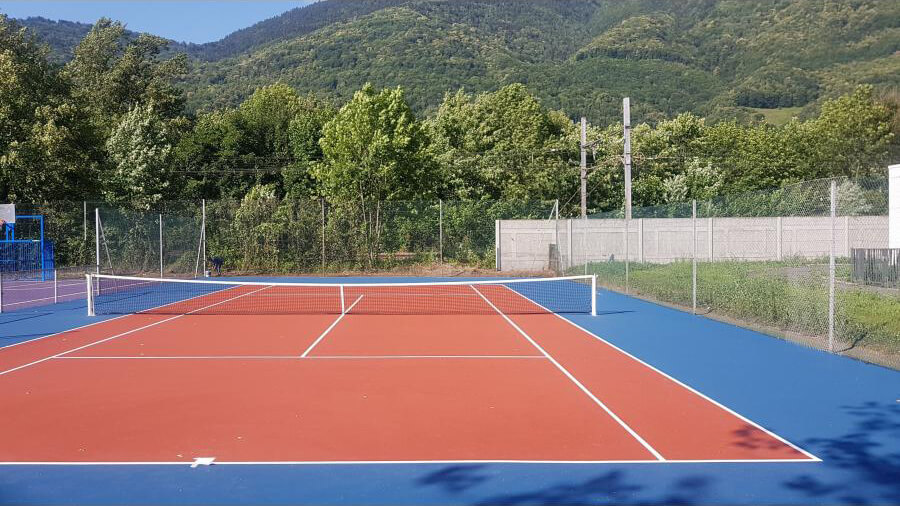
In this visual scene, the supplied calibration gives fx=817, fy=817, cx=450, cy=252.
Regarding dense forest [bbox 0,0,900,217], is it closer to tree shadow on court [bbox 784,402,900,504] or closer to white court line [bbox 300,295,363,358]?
white court line [bbox 300,295,363,358]

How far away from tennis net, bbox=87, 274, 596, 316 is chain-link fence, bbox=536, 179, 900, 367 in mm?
2418

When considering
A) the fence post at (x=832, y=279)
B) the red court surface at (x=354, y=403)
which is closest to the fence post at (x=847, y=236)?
the fence post at (x=832, y=279)

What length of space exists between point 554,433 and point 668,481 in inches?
62.3

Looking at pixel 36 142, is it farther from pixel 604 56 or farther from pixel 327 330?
pixel 604 56

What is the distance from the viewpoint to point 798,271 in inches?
550

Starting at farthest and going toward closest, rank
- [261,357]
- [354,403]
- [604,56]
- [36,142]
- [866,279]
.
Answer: [604,56] → [36,142] → [866,279] → [261,357] → [354,403]

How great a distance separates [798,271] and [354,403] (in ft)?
28.5

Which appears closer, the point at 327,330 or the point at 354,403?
the point at 354,403

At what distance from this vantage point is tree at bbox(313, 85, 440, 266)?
36.6 m

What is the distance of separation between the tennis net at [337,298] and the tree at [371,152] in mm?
9298

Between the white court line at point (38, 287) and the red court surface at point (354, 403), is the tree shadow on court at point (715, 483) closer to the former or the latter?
the red court surface at point (354, 403)

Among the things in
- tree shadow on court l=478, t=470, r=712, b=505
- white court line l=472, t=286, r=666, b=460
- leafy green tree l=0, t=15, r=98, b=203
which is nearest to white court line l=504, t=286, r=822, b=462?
white court line l=472, t=286, r=666, b=460

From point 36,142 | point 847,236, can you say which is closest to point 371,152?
point 36,142

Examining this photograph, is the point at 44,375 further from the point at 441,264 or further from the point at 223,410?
the point at 441,264
